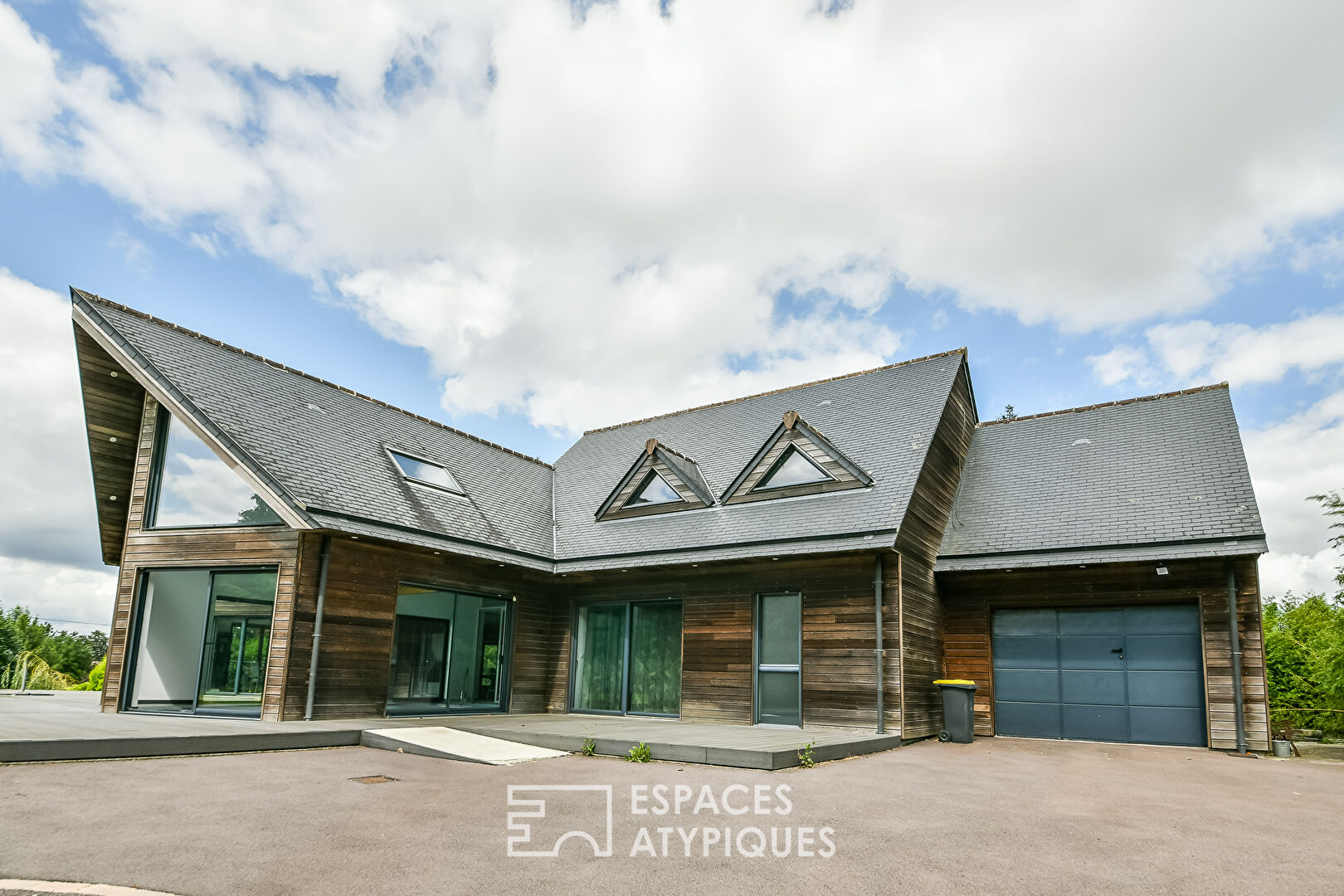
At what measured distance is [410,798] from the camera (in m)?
6.68

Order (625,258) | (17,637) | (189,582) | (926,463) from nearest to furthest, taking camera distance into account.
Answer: (189,582), (926,463), (625,258), (17,637)

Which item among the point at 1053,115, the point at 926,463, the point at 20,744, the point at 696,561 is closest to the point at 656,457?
the point at 696,561

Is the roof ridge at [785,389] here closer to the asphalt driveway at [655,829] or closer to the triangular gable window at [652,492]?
the triangular gable window at [652,492]

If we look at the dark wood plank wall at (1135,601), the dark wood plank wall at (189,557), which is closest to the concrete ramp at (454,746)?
the dark wood plank wall at (189,557)

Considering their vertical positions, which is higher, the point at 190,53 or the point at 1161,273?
the point at 190,53

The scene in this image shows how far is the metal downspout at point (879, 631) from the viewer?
36.9 feet

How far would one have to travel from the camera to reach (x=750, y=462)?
47.0ft

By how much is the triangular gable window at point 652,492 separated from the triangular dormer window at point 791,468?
120cm

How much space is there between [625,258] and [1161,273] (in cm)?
873

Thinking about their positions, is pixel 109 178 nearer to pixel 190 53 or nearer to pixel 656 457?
pixel 190 53

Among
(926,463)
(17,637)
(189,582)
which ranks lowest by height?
(17,637)

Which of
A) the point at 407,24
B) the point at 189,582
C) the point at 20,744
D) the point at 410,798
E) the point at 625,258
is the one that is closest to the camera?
A: the point at 410,798

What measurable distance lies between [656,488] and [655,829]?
386 inches

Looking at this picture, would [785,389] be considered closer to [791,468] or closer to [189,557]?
[791,468]
